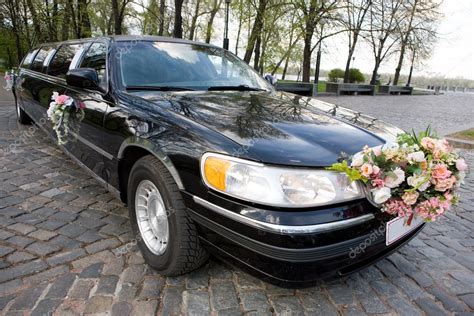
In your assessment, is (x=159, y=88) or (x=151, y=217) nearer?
(x=151, y=217)

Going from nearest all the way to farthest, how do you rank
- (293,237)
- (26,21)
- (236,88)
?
(293,237) → (236,88) → (26,21)

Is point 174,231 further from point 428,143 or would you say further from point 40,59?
point 40,59

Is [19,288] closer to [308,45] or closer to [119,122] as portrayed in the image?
[119,122]

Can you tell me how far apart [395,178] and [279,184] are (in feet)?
1.99

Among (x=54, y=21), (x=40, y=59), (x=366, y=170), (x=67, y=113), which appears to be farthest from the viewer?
(x=54, y=21)

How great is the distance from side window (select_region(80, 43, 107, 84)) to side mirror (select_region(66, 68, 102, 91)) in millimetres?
63

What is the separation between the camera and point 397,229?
77.2 inches

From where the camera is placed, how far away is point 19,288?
2135mm

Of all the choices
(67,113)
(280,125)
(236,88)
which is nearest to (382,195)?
(280,125)

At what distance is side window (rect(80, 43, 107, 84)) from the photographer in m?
2.97

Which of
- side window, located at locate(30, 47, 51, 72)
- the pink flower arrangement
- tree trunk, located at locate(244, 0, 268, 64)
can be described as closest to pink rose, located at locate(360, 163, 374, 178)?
the pink flower arrangement

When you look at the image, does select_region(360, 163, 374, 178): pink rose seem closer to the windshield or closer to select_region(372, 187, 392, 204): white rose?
select_region(372, 187, 392, 204): white rose

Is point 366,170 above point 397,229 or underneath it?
above

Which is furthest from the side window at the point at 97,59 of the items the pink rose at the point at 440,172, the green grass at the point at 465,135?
the green grass at the point at 465,135
